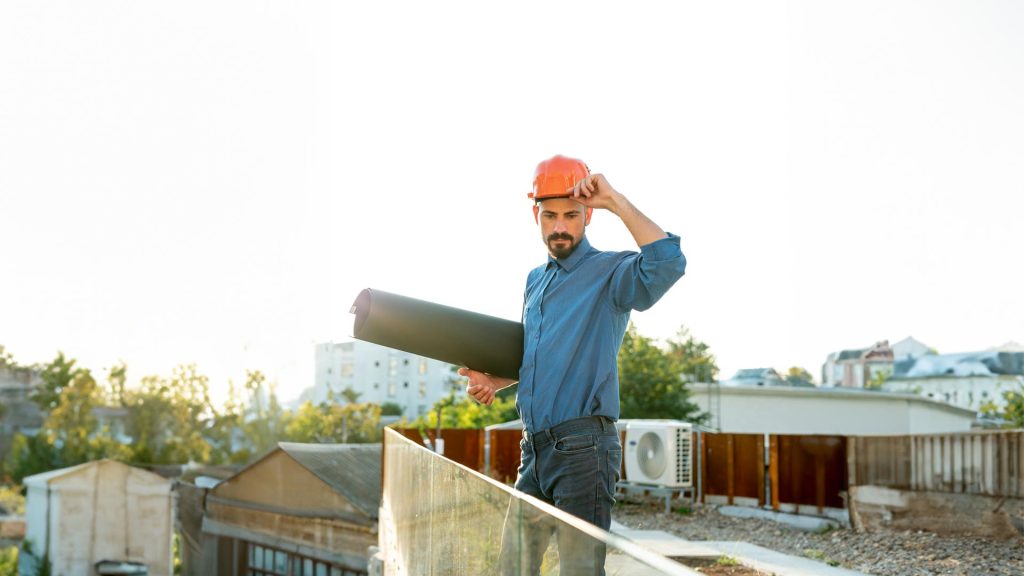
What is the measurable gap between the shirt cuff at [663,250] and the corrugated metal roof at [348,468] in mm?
23433

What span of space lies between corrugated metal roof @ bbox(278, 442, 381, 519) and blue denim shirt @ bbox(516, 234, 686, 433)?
2291cm

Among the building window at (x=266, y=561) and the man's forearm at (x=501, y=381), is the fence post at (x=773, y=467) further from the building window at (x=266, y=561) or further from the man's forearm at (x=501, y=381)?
the building window at (x=266, y=561)

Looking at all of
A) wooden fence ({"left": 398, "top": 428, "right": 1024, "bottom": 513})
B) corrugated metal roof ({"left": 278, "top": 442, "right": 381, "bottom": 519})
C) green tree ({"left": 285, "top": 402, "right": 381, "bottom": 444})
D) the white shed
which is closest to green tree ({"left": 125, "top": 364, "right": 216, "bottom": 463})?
green tree ({"left": 285, "top": 402, "right": 381, "bottom": 444})

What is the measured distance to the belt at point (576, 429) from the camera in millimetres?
3760

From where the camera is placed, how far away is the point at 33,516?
4328 cm

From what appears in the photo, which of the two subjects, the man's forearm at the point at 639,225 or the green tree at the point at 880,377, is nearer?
the man's forearm at the point at 639,225

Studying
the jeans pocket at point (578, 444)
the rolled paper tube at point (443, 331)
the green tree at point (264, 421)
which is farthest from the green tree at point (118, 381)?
the jeans pocket at point (578, 444)

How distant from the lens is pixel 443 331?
4.28m

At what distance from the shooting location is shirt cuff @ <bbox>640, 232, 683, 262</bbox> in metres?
3.59

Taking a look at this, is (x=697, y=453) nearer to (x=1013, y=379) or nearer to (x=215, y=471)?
(x=215, y=471)

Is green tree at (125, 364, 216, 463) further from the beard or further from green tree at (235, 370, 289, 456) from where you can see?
the beard

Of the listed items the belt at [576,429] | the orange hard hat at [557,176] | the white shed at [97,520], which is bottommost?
the white shed at [97,520]

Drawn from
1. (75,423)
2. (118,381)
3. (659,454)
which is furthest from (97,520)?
(118,381)

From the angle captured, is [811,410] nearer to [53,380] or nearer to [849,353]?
[849,353]
